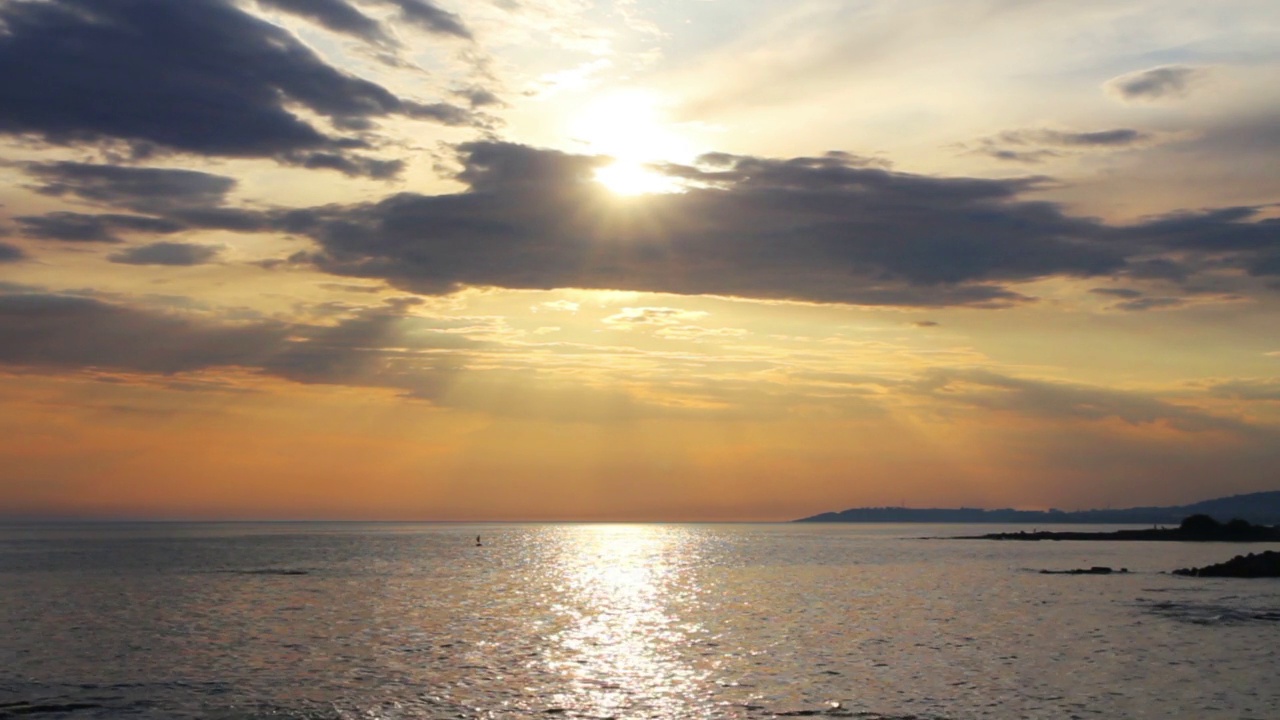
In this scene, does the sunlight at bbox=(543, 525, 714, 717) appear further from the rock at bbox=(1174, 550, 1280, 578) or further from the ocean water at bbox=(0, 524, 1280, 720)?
the rock at bbox=(1174, 550, 1280, 578)

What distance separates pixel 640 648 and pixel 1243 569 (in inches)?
3521

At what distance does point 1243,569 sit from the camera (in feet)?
381

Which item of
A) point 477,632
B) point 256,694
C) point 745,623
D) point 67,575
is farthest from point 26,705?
point 67,575

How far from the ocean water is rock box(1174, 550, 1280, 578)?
5.82m

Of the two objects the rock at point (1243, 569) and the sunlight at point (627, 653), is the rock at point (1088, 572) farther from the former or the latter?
the sunlight at point (627, 653)

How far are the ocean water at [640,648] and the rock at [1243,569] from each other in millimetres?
5818

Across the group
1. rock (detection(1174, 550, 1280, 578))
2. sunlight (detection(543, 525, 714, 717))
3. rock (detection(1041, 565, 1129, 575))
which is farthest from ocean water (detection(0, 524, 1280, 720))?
rock (detection(1041, 565, 1129, 575))

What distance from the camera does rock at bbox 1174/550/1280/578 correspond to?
376ft

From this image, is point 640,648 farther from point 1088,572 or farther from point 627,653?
point 1088,572

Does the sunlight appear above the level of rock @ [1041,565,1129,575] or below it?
below

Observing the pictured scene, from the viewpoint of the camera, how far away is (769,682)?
47781mm

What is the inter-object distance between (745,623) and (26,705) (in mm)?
45405

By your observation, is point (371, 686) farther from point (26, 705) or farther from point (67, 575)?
point (67, 575)

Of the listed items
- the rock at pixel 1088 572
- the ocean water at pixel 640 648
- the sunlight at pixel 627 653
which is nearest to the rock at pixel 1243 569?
the ocean water at pixel 640 648
